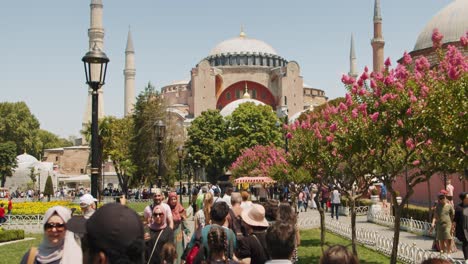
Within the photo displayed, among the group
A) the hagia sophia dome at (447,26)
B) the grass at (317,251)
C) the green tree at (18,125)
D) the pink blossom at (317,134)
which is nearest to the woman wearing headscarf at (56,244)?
the grass at (317,251)

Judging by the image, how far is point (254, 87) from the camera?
276 feet

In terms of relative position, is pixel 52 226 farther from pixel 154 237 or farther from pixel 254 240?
pixel 154 237

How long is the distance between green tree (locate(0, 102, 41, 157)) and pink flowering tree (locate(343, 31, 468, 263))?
7051cm

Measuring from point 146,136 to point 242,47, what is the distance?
5305cm

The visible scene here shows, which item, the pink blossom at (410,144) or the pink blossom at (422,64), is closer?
the pink blossom at (422,64)

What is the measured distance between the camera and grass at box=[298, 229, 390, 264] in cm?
1146

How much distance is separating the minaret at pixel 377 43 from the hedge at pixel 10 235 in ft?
109

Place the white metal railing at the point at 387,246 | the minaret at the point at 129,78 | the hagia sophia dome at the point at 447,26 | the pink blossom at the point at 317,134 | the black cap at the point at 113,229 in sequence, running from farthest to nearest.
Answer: the minaret at the point at 129,78 < the hagia sophia dome at the point at 447,26 < the pink blossom at the point at 317,134 < the white metal railing at the point at 387,246 < the black cap at the point at 113,229

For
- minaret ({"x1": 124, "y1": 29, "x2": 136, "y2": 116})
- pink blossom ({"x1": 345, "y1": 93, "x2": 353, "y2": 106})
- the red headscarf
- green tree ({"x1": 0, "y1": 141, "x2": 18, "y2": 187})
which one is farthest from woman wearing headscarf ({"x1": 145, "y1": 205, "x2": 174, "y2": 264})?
minaret ({"x1": 124, "y1": 29, "x2": 136, "y2": 116})

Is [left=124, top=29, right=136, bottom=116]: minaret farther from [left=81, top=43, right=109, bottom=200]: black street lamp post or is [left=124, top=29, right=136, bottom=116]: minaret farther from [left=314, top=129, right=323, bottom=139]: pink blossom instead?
[left=81, top=43, right=109, bottom=200]: black street lamp post

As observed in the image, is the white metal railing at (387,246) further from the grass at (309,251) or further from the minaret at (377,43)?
the minaret at (377,43)

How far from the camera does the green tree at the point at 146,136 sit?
121 feet

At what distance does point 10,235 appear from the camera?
16312mm

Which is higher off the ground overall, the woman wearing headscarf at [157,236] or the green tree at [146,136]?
the green tree at [146,136]
